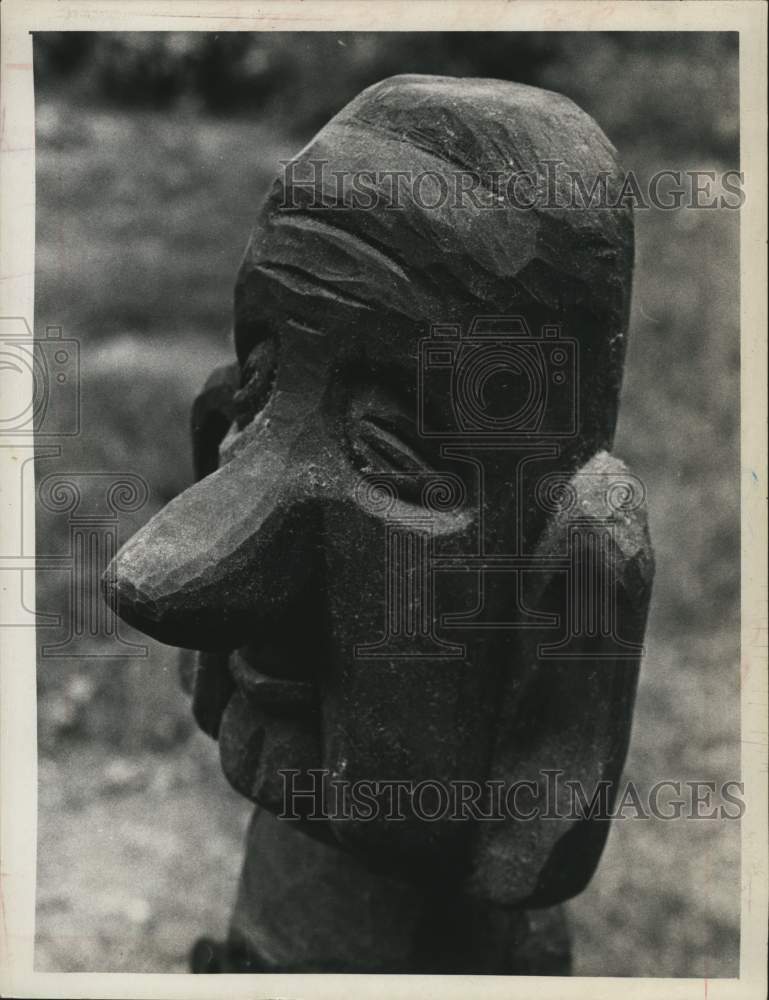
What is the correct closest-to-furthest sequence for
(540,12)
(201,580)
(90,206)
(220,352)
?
(201,580) → (540,12) → (90,206) → (220,352)

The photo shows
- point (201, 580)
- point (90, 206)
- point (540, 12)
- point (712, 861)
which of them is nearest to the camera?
point (201, 580)

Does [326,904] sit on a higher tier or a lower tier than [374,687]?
lower

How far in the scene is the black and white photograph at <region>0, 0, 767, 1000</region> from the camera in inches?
56.8

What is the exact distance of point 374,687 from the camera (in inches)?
58.2

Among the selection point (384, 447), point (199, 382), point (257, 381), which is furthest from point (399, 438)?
point (199, 382)

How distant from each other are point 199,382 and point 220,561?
126cm

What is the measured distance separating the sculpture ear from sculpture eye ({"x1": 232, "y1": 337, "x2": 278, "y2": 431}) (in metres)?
0.36

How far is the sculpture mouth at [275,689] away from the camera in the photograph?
1562mm

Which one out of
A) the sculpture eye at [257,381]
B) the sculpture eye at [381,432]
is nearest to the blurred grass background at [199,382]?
the sculpture eye at [257,381]

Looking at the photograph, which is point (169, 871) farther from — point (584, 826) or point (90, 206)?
point (90, 206)

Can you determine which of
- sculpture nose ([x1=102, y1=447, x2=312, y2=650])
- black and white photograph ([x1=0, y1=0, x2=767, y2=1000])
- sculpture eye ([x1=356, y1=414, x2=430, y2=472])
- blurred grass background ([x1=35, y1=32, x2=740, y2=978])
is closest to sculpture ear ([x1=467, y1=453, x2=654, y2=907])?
black and white photograph ([x1=0, y1=0, x2=767, y2=1000])

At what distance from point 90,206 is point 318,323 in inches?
46.2

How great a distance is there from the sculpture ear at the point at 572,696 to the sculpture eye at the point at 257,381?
359 millimetres

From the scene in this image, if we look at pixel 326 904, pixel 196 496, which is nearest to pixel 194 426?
pixel 196 496
